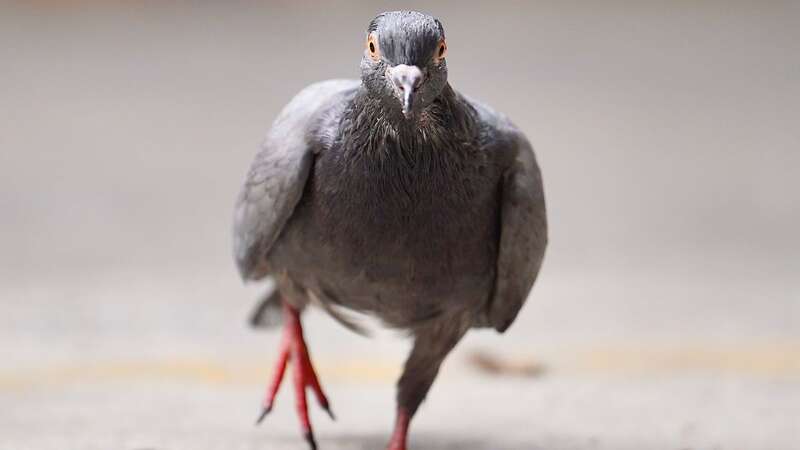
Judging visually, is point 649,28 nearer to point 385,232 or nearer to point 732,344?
point 732,344

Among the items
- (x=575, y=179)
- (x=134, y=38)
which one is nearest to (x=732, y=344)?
(x=575, y=179)

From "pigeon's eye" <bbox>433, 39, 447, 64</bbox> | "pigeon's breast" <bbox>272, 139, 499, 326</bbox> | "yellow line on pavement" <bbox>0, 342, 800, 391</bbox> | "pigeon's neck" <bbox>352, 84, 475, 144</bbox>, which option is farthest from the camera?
"yellow line on pavement" <bbox>0, 342, 800, 391</bbox>

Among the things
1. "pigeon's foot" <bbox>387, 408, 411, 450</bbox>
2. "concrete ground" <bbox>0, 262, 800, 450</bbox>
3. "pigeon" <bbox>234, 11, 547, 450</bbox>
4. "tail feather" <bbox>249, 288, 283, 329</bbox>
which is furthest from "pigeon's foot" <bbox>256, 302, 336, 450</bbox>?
"tail feather" <bbox>249, 288, 283, 329</bbox>

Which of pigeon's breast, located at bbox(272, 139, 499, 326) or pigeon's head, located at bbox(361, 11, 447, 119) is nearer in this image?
pigeon's head, located at bbox(361, 11, 447, 119)

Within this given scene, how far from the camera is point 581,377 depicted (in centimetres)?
608

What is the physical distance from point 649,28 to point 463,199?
23.0ft

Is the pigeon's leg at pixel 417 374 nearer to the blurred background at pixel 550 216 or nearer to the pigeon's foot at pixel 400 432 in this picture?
the pigeon's foot at pixel 400 432

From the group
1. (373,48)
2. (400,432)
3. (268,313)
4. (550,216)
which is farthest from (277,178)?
(550,216)

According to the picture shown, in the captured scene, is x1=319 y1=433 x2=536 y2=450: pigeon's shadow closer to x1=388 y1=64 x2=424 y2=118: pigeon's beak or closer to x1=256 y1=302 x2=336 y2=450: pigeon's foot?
x1=256 y1=302 x2=336 y2=450: pigeon's foot

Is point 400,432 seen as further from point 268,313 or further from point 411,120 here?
point 411,120

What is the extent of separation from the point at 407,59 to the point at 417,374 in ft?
4.75

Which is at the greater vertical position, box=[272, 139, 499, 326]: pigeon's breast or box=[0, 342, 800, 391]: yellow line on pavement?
box=[272, 139, 499, 326]: pigeon's breast

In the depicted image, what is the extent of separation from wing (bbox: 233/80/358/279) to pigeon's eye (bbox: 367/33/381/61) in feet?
1.64

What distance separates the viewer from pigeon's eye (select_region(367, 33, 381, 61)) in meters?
3.40
